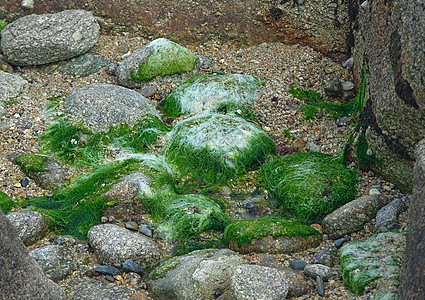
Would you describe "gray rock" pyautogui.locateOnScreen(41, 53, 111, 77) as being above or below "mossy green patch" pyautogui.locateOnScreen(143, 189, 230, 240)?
above

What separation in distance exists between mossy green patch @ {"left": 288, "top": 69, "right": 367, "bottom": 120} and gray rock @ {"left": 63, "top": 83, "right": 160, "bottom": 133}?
7.92 ft

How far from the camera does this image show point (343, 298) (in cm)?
462

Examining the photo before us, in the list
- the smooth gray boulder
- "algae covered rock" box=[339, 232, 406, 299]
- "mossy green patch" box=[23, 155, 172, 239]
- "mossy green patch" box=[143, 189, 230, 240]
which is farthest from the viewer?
"mossy green patch" box=[23, 155, 172, 239]

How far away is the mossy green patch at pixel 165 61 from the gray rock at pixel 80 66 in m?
0.82

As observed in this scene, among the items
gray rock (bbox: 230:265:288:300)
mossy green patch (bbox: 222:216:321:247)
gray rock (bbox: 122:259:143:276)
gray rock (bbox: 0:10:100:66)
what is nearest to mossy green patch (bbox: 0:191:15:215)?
gray rock (bbox: 122:259:143:276)

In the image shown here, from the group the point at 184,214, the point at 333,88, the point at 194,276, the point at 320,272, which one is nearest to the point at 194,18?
the point at 333,88

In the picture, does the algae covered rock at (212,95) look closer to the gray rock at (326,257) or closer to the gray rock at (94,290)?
the gray rock at (326,257)

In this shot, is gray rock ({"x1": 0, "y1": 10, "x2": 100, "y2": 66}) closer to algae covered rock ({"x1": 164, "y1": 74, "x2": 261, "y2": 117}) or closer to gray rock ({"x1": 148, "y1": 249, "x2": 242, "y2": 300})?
algae covered rock ({"x1": 164, "y1": 74, "x2": 261, "y2": 117})

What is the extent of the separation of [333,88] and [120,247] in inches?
179

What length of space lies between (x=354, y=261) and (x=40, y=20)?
22.5ft

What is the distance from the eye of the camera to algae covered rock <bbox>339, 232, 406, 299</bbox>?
4.54m

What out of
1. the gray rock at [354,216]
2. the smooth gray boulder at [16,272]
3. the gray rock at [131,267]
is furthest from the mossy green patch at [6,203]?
the gray rock at [354,216]

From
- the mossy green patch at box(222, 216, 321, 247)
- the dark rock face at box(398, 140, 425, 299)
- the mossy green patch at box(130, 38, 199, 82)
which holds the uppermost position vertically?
the dark rock face at box(398, 140, 425, 299)

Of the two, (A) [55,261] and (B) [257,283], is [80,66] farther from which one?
(B) [257,283]
